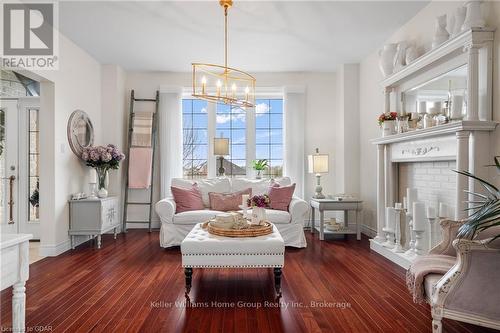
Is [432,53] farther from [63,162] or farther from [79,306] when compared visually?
[63,162]

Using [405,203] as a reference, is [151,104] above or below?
above

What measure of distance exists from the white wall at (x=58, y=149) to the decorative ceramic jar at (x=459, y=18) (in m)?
4.49

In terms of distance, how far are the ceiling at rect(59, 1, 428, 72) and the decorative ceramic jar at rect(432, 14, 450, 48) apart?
475mm

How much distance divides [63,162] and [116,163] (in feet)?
2.42

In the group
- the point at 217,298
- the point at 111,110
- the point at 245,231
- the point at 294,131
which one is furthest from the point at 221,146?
the point at 217,298

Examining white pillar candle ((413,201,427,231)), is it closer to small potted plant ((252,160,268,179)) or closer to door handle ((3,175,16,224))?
small potted plant ((252,160,268,179))

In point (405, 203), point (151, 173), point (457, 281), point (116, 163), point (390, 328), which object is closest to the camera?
point (457, 281)

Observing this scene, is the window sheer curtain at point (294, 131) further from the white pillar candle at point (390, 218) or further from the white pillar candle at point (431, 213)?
the white pillar candle at point (431, 213)

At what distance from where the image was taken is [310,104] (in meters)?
5.87

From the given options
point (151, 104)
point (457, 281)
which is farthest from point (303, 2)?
point (151, 104)

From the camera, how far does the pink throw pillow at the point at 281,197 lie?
464 centimetres

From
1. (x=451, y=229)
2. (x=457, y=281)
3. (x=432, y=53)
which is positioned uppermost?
(x=432, y=53)

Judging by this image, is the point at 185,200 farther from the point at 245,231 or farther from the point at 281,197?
the point at 245,231

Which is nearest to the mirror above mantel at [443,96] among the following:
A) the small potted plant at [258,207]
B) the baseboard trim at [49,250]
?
the small potted plant at [258,207]
